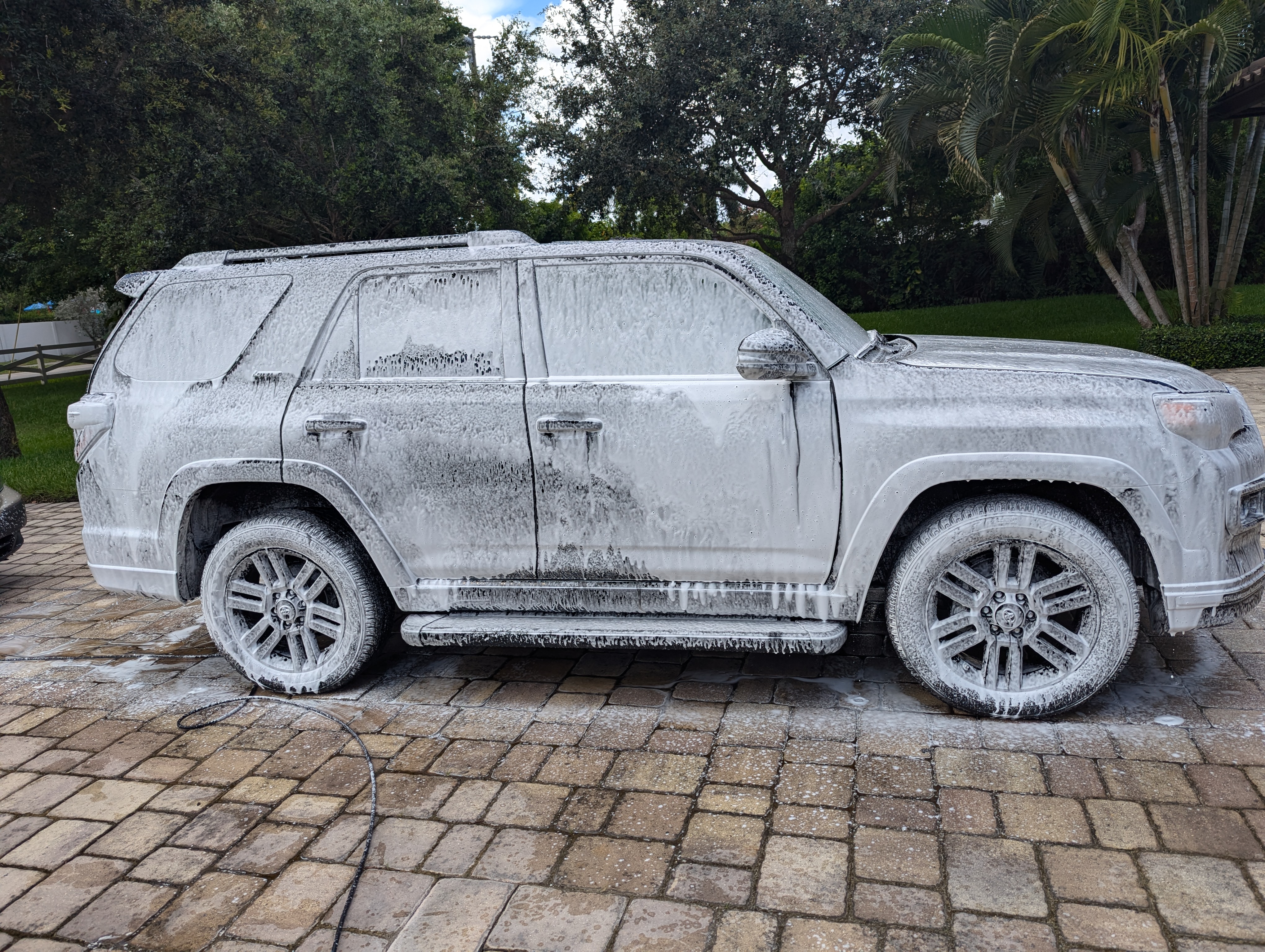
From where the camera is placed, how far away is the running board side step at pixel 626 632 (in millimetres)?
3639

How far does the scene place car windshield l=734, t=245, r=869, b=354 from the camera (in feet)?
12.5

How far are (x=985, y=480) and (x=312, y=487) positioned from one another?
106 inches

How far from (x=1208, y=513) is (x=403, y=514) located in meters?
3.03

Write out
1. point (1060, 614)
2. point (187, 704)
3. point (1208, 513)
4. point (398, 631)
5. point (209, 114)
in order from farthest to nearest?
point (209, 114) → point (398, 631) → point (187, 704) → point (1060, 614) → point (1208, 513)

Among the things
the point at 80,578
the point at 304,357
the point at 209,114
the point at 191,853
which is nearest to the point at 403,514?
the point at 304,357

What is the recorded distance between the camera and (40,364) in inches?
1054

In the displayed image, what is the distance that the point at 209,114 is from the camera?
14.3m

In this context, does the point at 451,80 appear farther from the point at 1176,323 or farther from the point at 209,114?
the point at 1176,323

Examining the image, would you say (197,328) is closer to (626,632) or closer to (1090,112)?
(626,632)

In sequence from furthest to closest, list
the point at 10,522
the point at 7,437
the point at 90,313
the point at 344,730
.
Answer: the point at 90,313
the point at 7,437
the point at 10,522
the point at 344,730

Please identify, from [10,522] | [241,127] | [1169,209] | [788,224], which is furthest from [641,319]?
[788,224]

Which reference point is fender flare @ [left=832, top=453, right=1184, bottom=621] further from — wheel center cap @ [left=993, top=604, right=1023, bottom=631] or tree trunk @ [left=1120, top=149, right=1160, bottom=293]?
tree trunk @ [left=1120, top=149, right=1160, bottom=293]

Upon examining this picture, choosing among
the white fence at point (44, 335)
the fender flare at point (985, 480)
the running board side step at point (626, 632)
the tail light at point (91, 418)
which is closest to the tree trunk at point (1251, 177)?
the fender flare at point (985, 480)

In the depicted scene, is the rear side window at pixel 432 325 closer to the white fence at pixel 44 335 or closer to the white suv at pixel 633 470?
the white suv at pixel 633 470
